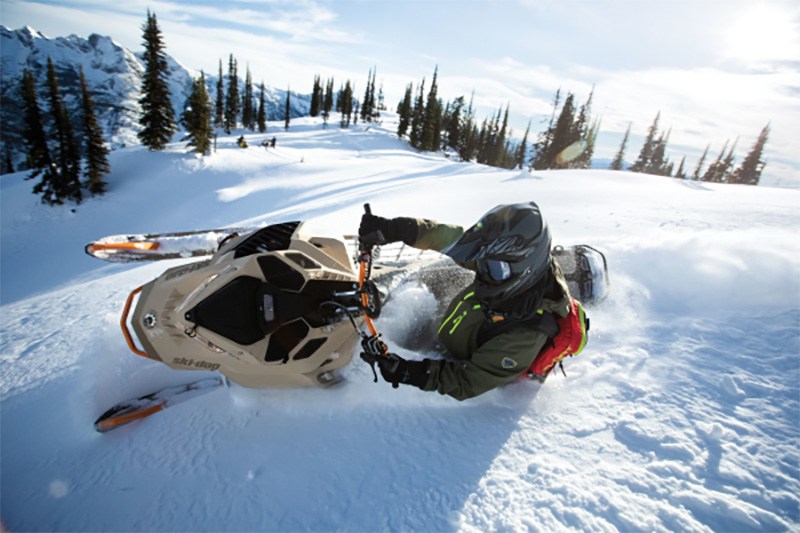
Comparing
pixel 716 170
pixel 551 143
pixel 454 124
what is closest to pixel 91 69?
pixel 454 124

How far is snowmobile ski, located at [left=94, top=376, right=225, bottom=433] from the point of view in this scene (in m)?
2.90

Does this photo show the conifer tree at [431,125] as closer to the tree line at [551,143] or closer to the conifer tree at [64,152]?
the tree line at [551,143]

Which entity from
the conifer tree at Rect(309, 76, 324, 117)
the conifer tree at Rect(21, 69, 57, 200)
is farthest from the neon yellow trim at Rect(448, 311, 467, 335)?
the conifer tree at Rect(309, 76, 324, 117)

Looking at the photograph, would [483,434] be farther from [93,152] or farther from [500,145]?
[500,145]

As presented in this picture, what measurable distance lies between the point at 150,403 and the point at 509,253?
3.37 m

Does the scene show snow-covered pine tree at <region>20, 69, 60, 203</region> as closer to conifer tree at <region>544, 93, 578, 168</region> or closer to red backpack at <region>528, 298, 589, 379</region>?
red backpack at <region>528, 298, 589, 379</region>

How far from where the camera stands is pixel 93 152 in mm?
26156

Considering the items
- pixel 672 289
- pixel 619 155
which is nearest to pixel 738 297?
pixel 672 289

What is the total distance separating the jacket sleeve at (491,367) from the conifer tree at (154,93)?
38437mm

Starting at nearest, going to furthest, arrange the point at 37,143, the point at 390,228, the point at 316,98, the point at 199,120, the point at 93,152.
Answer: the point at 390,228
the point at 93,152
the point at 37,143
the point at 199,120
the point at 316,98

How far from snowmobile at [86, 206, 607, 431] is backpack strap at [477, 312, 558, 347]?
0.88 m

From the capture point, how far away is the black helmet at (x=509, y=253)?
2414 mm

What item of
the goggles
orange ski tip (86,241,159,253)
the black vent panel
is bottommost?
orange ski tip (86,241,159,253)

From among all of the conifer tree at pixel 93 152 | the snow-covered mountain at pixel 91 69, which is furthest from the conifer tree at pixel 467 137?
the snow-covered mountain at pixel 91 69
